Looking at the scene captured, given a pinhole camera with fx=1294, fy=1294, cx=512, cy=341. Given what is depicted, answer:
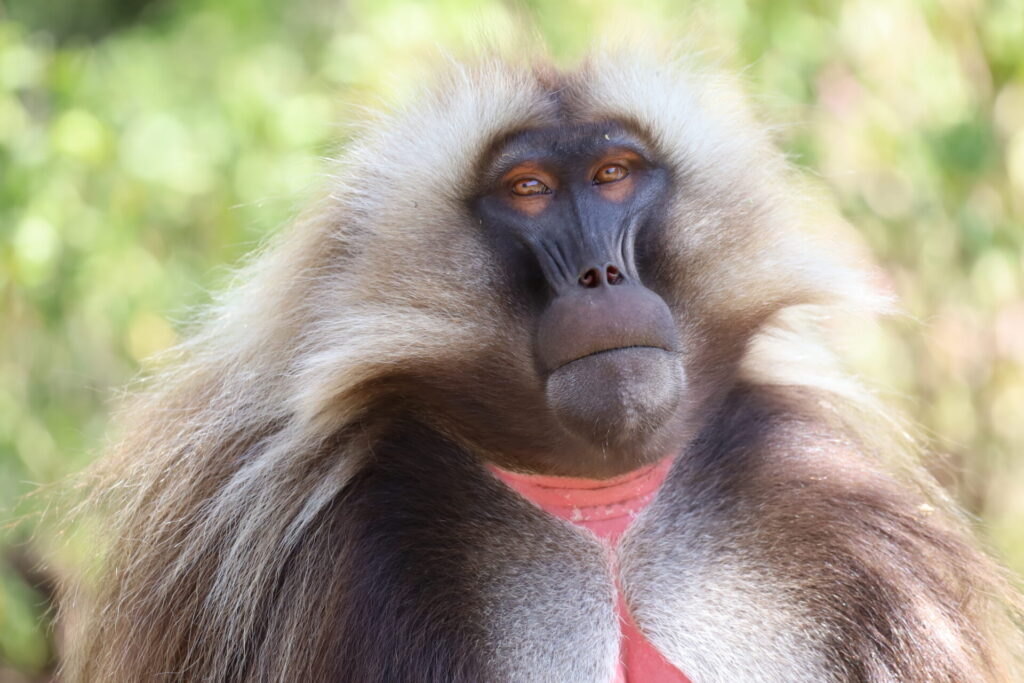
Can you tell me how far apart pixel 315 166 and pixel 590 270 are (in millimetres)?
2211

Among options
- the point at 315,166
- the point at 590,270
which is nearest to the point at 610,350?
the point at 590,270

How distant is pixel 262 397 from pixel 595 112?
3.40 feet

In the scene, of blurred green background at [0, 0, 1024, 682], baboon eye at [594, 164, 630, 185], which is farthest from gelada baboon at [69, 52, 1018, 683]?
blurred green background at [0, 0, 1024, 682]

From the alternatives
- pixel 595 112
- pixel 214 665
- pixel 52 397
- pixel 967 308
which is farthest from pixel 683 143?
pixel 52 397

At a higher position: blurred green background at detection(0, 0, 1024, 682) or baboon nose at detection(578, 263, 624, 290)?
baboon nose at detection(578, 263, 624, 290)

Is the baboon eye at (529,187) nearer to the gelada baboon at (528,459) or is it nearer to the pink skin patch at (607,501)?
the gelada baboon at (528,459)

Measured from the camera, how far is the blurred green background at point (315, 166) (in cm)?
496

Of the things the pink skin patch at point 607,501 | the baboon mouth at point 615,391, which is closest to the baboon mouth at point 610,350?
the baboon mouth at point 615,391

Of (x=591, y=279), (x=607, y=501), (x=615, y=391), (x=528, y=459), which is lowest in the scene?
(x=607, y=501)

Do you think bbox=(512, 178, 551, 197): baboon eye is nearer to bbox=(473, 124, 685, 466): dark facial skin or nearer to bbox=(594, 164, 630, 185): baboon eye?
bbox=(473, 124, 685, 466): dark facial skin

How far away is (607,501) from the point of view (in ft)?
9.89

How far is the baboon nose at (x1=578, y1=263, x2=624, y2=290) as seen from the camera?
270cm

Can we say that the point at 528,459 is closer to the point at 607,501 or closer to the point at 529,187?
the point at 607,501

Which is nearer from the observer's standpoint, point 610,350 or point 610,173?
point 610,350
